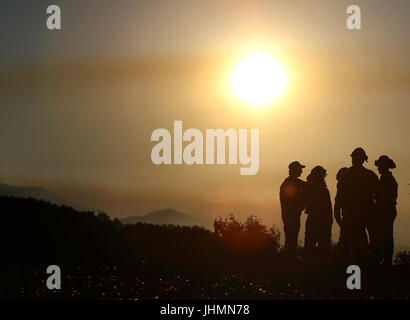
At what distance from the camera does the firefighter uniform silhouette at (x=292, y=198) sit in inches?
880

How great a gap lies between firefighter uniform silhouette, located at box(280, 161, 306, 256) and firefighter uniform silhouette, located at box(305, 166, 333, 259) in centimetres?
24

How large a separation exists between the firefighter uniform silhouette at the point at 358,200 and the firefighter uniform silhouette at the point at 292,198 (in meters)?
1.46

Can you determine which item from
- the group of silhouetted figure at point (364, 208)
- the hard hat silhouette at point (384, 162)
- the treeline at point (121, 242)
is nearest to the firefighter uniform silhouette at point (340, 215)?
the group of silhouetted figure at point (364, 208)

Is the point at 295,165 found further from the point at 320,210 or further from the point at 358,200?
the point at 358,200

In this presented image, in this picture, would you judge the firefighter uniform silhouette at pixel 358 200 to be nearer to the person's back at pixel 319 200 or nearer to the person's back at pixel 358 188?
the person's back at pixel 358 188

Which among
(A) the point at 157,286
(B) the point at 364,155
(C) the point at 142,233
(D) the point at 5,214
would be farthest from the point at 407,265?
(D) the point at 5,214

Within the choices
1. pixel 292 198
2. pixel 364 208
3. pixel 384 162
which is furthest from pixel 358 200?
pixel 292 198

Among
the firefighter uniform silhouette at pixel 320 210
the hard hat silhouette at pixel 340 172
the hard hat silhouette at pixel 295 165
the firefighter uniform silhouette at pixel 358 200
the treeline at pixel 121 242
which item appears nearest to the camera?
the firefighter uniform silhouette at pixel 358 200

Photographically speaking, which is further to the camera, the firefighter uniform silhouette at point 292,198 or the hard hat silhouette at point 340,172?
the firefighter uniform silhouette at point 292,198

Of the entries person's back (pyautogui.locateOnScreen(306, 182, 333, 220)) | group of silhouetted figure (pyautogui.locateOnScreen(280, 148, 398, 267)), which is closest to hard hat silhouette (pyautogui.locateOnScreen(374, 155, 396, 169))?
group of silhouetted figure (pyautogui.locateOnScreen(280, 148, 398, 267))

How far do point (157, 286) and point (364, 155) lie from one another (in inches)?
262

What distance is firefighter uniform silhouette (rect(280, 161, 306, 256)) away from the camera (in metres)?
22.3
